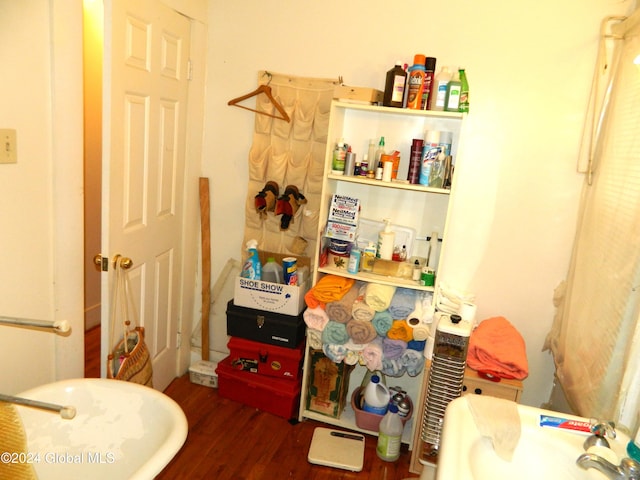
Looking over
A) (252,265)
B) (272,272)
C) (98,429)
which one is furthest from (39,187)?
(272,272)

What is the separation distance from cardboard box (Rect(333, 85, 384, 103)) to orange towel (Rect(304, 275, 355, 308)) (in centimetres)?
85

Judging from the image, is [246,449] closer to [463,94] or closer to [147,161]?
[147,161]

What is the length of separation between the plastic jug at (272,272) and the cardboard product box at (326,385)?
0.42 meters

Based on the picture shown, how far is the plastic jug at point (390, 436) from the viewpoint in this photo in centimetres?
229

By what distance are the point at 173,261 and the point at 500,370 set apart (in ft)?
5.58

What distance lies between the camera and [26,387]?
1.68 m

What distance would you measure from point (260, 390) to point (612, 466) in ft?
5.94

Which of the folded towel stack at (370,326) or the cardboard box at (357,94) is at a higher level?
the cardboard box at (357,94)

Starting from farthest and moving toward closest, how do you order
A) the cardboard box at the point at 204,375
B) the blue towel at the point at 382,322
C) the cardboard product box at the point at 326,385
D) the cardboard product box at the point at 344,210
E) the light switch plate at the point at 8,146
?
the cardboard box at the point at 204,375
the cardboard product box at the point at 326,385
the cardboard product box at the point at 344,210
the blue towel at the point at 382,322
the light switch plate at the point at 8,146

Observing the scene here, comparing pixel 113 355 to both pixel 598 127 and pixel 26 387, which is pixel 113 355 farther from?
pixel 598 127

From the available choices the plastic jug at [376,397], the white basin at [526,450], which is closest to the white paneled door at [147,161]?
the plastic jug at [376,397]

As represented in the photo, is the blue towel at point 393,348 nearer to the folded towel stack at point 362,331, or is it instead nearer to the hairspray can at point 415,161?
the folded towel stack at point 362,331

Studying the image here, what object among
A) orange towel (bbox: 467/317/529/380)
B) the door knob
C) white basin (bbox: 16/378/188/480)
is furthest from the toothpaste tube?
the door knob

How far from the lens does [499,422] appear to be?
1.25 meters
